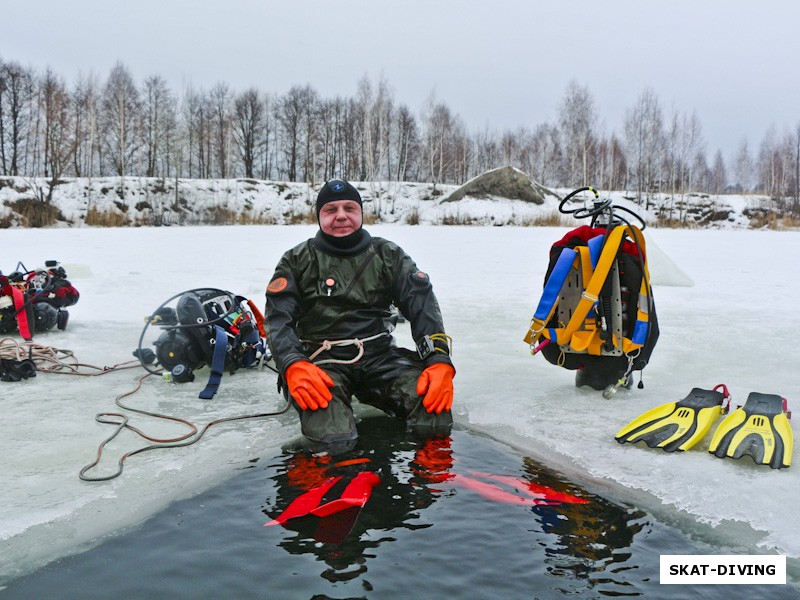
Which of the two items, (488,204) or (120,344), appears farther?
(488,204)

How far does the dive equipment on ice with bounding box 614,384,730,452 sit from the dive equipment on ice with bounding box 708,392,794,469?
0.26 ft

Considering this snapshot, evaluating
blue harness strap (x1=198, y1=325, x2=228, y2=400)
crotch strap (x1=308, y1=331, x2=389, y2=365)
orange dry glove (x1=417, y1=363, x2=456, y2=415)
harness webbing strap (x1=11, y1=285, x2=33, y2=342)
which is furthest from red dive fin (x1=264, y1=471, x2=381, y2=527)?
harness webbing strap (x1=11, y1=285, x2=33, y2=342)

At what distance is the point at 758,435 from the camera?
2.59 meters

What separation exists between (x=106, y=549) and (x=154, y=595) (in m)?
0.36

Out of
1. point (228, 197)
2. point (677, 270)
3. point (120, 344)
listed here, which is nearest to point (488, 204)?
point (228, 197)

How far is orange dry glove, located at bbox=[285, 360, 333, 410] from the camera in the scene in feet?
9.29

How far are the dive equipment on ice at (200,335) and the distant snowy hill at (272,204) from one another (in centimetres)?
1830

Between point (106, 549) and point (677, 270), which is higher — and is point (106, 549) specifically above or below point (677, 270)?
below

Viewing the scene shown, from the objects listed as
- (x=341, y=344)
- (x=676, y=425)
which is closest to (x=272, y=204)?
(x=341, y=344)

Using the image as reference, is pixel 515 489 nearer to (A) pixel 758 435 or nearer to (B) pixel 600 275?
(A) pixel 758 435

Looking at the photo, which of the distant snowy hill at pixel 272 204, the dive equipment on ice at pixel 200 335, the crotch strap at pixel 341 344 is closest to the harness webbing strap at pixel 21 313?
the dive equipment on ice at pixel 200 335

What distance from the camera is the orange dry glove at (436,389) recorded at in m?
2.95

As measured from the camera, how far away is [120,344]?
5.02 m

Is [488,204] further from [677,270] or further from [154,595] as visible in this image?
[154,595]
